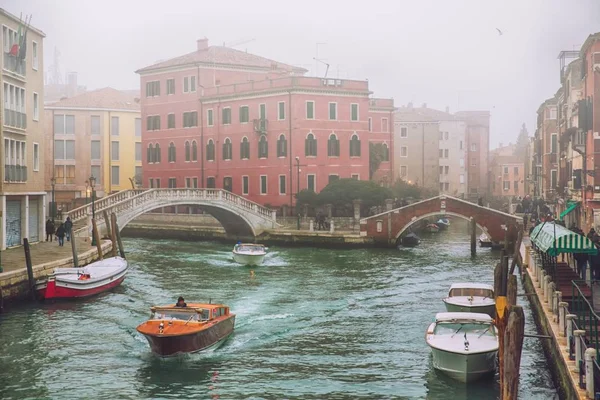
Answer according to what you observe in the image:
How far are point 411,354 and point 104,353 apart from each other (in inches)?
254

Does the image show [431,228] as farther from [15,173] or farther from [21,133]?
[15,173]

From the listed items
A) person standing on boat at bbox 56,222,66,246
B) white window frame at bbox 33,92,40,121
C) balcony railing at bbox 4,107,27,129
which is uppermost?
white window frame at bbox 33,92,40,121

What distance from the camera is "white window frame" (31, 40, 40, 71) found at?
103ft

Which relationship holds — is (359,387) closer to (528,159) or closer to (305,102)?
(305,102)

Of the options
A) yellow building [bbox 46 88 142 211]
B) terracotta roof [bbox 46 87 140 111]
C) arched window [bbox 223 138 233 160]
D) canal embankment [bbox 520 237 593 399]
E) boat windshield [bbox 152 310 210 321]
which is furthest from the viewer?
terracotta roof [bbox 46 87 140 111]

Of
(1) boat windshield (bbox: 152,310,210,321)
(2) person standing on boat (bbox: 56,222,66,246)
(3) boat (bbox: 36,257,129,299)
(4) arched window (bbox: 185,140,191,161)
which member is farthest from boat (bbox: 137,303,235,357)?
(4) arched window (bbox: 185,140,191,161)

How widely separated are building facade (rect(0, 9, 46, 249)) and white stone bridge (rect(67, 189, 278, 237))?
→ 359 cm

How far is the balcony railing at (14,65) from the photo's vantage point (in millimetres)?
28734

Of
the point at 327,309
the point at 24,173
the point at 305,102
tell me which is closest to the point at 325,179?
the point at 305,102

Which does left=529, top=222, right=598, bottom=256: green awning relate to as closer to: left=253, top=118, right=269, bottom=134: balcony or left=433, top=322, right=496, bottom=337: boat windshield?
left=433, top=322, right=496, bottom=337: boat windshield

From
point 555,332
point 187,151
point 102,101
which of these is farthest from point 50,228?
point 102,101

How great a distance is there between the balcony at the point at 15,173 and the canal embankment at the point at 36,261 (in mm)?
2363

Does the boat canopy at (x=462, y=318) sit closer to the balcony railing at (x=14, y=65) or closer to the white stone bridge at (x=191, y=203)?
the balcony railing at (x=14, y=65)

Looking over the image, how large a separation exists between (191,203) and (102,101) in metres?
22.4
